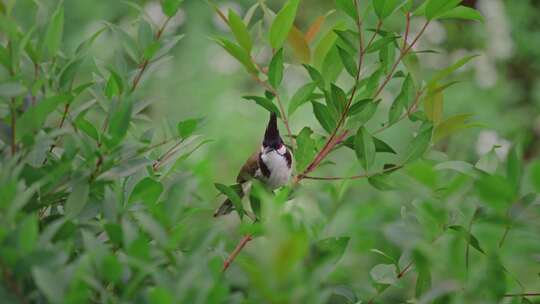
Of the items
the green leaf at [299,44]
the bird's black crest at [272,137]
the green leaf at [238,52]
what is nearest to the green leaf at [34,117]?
the green leaf at [238,52]

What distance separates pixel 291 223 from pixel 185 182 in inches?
3.9

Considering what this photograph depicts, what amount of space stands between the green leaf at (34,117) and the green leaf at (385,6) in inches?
13.7

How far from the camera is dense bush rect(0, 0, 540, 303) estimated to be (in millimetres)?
546

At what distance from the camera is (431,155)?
2.95 ft

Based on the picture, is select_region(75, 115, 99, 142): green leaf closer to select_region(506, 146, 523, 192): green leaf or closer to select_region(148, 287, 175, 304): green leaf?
select_region(148, 287, 175, 304): green leaf

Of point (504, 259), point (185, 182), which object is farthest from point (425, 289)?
point (185, 182)

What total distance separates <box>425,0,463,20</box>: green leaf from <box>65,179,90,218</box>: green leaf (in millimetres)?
403

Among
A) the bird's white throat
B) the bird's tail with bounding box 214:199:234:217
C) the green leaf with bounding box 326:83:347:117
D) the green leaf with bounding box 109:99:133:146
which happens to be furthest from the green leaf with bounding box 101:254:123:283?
the bird's white throat

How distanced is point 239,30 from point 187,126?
5.7 inches

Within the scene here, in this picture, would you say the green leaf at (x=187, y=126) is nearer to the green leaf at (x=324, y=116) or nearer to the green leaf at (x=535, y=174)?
the green leaf at (x=324, y=116)

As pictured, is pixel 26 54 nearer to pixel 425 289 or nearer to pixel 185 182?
pixel 185 182

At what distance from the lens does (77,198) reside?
0.64 meters

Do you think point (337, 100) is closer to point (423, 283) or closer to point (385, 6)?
point (385, 6)

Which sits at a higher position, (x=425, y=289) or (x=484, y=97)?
(x=425, y=289)
